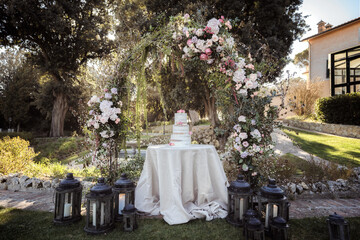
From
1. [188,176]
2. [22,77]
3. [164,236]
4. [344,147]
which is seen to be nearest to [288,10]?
[344,147]

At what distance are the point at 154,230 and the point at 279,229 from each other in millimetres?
1537

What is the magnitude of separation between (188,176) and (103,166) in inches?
65.3

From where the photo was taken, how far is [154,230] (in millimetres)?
2715

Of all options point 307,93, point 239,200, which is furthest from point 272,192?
point 307,93

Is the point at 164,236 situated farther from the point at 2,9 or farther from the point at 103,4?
the point at 103,4

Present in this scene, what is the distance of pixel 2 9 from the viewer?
1060 cm

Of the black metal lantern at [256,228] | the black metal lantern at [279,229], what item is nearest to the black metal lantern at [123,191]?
the black metal lantern at [256,228]

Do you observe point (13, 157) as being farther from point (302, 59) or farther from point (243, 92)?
point (302, 59)

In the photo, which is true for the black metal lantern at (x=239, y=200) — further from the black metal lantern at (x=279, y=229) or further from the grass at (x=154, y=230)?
the black metal lantern at (x=279, y=229)

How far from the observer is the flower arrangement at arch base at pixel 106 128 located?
3551 mm

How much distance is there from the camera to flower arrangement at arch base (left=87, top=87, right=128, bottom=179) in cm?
355

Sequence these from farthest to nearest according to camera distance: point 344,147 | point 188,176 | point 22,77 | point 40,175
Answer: point 22,77 < point 344,147 < point 40,175 < point 188,176

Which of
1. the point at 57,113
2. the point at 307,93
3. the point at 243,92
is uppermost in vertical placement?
the point at 307,93

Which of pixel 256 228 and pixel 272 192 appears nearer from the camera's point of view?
pixel 256 228
